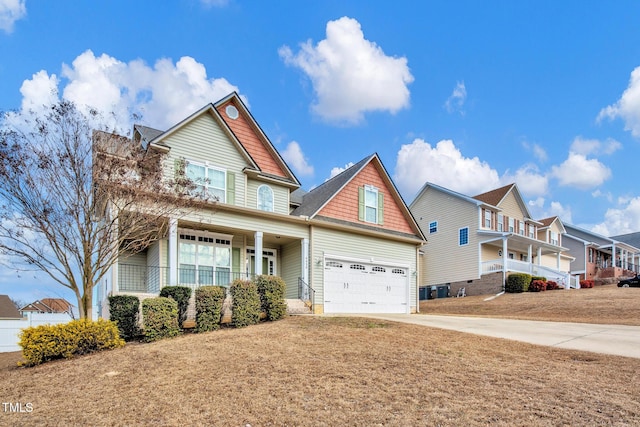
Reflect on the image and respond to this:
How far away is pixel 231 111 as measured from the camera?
19328 millimetres

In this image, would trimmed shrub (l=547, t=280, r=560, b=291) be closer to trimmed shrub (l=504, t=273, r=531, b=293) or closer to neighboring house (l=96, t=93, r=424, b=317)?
trimmed shrub (l=504, t=273, r=531, b=293)

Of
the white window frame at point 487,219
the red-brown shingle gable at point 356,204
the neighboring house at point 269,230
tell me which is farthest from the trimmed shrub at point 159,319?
the white window frame at point 487,219

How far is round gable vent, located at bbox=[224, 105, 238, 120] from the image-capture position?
1922 cm

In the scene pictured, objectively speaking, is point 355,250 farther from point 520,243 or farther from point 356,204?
point 520,243

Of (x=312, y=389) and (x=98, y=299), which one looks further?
(x=98, y=299)

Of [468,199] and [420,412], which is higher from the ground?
[468,199]

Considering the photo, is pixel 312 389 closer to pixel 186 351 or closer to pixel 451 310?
pixel 186 351

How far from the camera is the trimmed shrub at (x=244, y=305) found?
13.0 metres

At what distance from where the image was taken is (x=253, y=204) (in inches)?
725

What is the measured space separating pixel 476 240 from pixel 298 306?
738 inches

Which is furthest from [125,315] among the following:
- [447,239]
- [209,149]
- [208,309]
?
[447,239]

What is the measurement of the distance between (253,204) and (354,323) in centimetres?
748

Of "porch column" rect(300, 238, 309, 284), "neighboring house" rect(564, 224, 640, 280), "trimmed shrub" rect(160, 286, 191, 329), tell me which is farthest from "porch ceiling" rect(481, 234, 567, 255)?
"trimmed shrub" rect(160, 286, 191, 329)

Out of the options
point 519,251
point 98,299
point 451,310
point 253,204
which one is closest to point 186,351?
point 253,204
